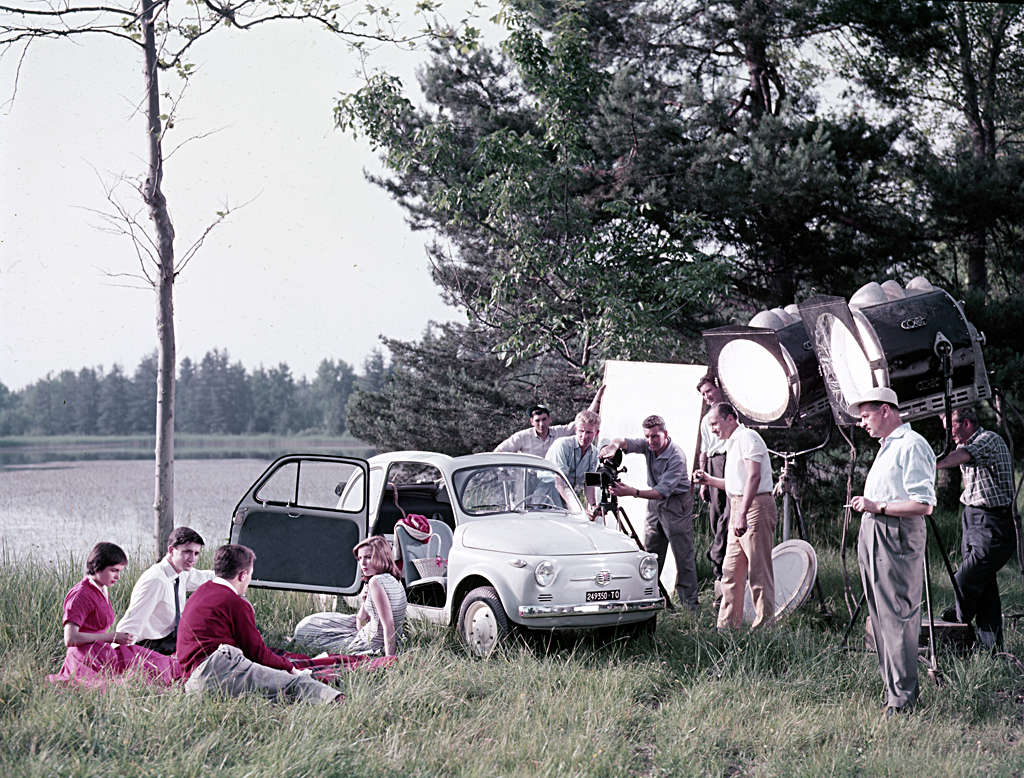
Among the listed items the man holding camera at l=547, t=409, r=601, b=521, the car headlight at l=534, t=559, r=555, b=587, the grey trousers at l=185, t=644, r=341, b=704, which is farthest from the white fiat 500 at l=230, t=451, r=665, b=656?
the grey trousers at l=185, t=644, r=341, b=704

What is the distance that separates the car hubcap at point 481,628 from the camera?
7.40 metres

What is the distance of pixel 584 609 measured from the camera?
24.0 feet

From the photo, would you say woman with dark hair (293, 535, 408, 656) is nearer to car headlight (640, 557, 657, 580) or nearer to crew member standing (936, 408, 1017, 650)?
car headlight (640, 557, 657, 580)

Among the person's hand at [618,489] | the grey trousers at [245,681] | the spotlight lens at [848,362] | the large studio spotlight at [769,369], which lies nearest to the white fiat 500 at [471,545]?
the person's hand at [618,489]

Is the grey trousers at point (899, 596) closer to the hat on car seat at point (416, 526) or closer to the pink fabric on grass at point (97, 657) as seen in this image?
the hat on car seat at point (416, 526)

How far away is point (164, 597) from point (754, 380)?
530 centimetres

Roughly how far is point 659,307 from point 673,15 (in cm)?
675

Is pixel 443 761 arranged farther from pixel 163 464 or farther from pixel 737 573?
pixel 163 464

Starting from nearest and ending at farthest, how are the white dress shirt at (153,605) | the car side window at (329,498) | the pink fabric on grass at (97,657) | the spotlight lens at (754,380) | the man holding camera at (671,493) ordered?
1. the pink fabric on grass at (97,657)
2. the white dress shirt at (153,605)
3. the car side window at (329,498)
4. the spotlight lens at (754,380)
5. the man holding camera at (671,493)

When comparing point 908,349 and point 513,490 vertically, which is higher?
point 908,349

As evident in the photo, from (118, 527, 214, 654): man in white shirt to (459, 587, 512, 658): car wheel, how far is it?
1919 millimetres

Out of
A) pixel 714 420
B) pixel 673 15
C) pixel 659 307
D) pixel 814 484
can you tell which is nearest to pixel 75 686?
pixel 714 420

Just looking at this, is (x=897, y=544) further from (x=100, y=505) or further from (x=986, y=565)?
(x=100, y=505)

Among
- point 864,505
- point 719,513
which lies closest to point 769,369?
point 719,513
